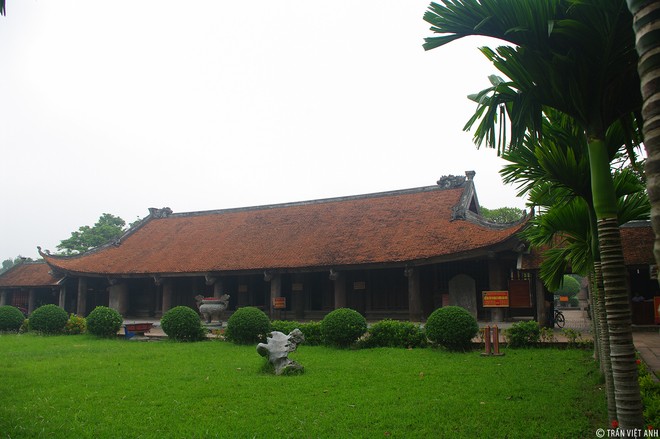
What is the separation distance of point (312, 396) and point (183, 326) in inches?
341

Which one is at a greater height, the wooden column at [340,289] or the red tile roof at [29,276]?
the red tile roof at [29,276]

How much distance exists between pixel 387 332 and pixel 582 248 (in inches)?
250

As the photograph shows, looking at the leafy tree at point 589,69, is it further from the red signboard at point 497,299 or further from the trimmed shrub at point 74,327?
the trimmed shrub at point 74,327

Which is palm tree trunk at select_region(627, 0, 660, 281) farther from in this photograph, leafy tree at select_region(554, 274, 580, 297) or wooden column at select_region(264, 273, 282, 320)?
leafy tree at select_region(554, 274, 580, 297)

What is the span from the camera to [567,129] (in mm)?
5906

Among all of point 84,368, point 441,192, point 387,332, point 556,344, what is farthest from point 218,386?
point 441,192

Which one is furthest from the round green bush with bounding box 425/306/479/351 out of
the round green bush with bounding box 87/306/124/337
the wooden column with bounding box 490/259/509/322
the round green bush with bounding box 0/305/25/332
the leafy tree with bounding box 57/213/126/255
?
the leafy tree with bounding box 57/213/126/255

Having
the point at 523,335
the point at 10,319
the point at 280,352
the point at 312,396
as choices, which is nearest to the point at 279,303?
the point at 523,335

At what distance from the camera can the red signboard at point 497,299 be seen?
13.0m

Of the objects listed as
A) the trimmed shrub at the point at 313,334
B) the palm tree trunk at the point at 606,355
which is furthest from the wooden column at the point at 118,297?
the palm tree trunk at the point at 606,355

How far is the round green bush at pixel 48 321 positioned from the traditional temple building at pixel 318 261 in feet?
13.6

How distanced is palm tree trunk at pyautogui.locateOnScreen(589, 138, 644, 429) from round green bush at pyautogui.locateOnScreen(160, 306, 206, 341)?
503 inches

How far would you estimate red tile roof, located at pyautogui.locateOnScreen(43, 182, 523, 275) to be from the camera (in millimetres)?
17688

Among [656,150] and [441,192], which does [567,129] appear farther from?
[441,192]
